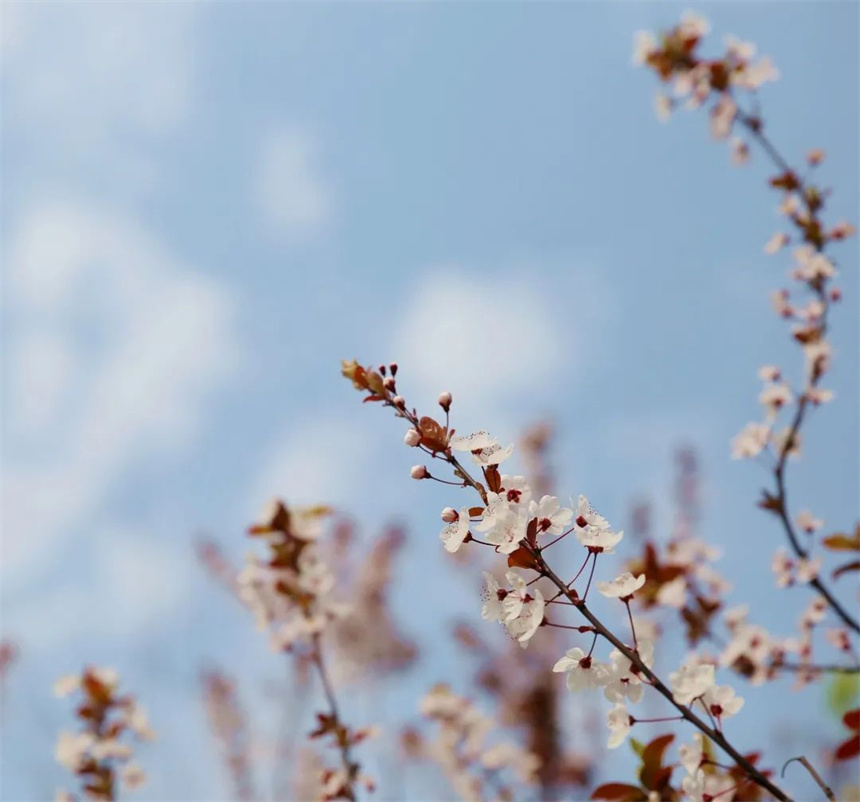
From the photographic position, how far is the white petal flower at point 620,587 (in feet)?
4.62

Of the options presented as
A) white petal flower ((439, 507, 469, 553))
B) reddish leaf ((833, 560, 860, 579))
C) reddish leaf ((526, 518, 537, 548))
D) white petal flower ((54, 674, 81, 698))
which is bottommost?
reddish leaf ((526, 518, 537, 548))

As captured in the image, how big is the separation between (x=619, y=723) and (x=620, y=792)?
0.43m

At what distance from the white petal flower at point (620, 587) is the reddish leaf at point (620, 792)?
56 cm

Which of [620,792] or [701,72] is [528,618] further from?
[701,72]

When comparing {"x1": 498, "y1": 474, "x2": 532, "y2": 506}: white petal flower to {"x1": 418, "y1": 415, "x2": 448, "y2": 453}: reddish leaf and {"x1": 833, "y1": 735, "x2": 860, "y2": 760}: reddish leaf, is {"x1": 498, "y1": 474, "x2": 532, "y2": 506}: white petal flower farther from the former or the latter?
{"x1": 833, "y1": 735, "x2": 860, "y2": 760}: reddish leaf

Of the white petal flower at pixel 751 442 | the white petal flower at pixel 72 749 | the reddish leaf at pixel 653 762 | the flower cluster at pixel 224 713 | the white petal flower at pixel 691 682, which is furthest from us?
the flower cluster at pixel 224 713

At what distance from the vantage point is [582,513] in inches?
54.7

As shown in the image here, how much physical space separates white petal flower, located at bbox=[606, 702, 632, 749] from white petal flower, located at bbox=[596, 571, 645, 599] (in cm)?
18

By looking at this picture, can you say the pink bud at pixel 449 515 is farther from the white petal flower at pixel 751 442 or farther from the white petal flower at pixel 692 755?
the white petal flower at pixel 751 442

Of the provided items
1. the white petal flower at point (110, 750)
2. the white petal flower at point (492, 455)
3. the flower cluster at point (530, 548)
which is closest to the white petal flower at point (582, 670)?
the flower cluster at point (530, 548)

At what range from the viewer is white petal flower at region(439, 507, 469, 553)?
1.35m

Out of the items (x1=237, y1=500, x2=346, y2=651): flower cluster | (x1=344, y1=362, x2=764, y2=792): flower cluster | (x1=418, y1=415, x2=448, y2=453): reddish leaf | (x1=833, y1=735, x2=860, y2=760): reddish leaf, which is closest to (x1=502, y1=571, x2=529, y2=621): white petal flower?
(x1=344, y1=362, x2=764, y2=792): flower cluster

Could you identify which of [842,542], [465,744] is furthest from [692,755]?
[465,744]

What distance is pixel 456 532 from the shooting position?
4.45 ft
